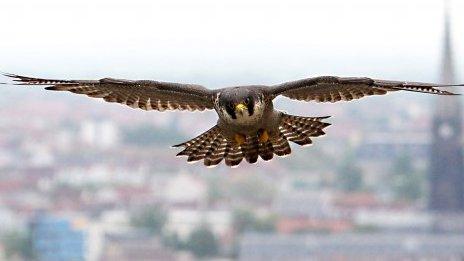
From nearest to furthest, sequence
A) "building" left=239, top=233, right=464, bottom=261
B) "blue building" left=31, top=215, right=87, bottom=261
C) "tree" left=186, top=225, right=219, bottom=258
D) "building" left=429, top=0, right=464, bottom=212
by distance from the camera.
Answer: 1. "blue building" left=31, top=215, right=87, bottom=261
2. "building" left=239, top=233, right=464, bottom=261
3. "tree" left=186, top=225, right=219, bottom=258
4. "building" left=429, top=0, right=464, bottom=212

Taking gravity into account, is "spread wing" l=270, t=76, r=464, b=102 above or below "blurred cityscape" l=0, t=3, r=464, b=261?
above

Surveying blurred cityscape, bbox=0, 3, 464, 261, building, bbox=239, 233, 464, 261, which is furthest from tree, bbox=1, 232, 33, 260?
building, bbox=239, 233, 464, 261

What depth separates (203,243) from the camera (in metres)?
65.1

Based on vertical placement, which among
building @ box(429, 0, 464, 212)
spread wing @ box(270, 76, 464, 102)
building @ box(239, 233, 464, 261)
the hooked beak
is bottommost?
building @ box(239, 233, 464, 261)

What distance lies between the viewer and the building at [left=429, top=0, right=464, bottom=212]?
74.1 m

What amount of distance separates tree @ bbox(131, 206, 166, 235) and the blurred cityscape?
0.05m

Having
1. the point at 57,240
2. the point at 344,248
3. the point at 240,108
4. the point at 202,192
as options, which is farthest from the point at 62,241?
the point at 240,108

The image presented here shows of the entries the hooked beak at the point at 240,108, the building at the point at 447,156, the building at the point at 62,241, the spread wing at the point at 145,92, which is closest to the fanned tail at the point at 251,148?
the spread wing at the point at 145,92

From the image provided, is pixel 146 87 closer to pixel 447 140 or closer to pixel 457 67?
pixel 447 140

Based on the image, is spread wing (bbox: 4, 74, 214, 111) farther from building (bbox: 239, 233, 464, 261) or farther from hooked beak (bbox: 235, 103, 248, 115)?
building (bbox: 239, 233, 464, 261)

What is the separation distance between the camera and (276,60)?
4370 inches

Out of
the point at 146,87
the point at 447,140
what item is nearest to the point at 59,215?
the point at 447,140

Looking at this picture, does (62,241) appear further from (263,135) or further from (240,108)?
(240,108)

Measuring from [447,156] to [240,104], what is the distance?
222ft
